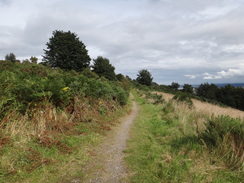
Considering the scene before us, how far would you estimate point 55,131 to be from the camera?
443 cm

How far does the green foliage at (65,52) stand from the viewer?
22.3 m

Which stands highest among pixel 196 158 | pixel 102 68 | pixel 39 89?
pixel 102 68

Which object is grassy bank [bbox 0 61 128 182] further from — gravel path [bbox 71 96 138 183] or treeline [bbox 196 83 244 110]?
treeline [bbox 196 83 244 110]

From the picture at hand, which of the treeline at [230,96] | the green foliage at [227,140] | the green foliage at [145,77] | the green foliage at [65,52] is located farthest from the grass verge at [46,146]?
the treeline at [230,96]

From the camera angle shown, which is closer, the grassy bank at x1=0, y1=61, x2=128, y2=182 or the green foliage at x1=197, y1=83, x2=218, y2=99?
the grassy bank at x1=0, y1=61, x2=128, y2=182

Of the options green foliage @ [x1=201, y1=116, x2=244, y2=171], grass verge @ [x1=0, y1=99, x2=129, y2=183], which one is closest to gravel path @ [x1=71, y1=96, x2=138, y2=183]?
grass verge @ [x1=0, y1=99, x2=129, y2=183]

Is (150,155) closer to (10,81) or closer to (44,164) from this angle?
(44,164)

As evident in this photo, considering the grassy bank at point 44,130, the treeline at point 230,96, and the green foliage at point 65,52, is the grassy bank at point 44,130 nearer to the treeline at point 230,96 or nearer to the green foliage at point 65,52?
the green foliage at point 65,52

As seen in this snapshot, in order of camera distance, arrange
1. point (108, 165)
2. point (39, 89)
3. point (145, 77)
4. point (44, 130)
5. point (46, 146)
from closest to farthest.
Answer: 1. point (108, 165)
2. point (46, 146)
3. point (44, 130)
4. point (39, 89)
5. point (145, 77)

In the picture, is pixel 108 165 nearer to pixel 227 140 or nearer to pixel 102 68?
pixel 227 140

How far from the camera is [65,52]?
22156mm

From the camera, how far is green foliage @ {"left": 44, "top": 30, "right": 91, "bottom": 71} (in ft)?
73.1

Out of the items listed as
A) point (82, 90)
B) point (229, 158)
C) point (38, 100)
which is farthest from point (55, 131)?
point (229, 158)

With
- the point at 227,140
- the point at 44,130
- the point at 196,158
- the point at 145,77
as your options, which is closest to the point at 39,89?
the point at 44,130
